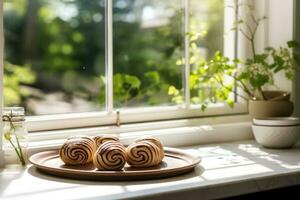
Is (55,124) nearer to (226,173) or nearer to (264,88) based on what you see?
(226,173)

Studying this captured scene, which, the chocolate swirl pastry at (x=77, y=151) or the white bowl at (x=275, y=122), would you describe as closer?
the chocolate swirl pastry at (x=77, y=151)

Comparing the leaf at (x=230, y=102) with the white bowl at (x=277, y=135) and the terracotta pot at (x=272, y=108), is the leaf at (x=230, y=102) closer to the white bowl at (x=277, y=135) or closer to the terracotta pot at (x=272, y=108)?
the terracotta pot at (x=272, y=108)

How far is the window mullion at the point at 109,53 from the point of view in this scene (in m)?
2.21

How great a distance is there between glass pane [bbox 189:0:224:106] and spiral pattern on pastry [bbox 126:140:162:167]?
66cm

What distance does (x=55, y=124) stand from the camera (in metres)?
2.14

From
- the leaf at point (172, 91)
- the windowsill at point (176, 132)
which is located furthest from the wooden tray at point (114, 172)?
the leaf at point (172, 91)

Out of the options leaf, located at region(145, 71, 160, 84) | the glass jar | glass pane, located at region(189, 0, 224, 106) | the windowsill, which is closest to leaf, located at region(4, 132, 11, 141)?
the glass jar

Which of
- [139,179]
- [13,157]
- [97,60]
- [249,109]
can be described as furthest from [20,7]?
[249,109]

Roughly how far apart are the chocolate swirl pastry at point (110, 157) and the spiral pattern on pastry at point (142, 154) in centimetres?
3

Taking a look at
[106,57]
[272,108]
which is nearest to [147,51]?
[106,57]

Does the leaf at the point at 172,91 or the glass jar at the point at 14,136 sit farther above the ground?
the leaf at the point at 172,91

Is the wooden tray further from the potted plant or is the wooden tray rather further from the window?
the potted plant

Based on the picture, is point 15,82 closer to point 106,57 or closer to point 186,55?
point 106,57

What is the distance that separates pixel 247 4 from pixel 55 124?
90 centimetres
